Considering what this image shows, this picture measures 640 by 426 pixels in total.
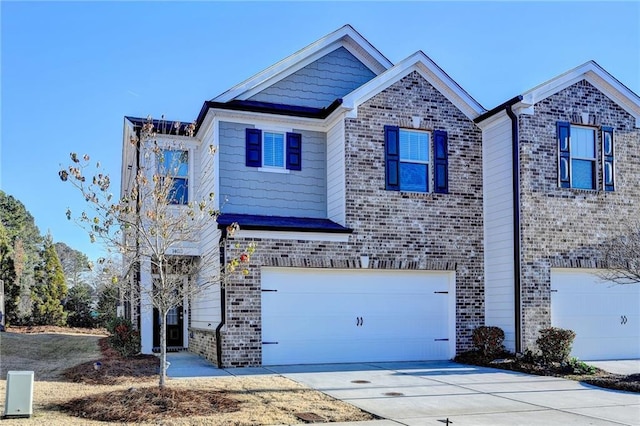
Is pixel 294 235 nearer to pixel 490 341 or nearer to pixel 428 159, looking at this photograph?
pixel 428 159

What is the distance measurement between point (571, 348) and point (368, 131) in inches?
266

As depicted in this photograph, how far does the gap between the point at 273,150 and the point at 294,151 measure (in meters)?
0.53

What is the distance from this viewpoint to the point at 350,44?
57.5ft

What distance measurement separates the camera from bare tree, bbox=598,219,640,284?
1303cm

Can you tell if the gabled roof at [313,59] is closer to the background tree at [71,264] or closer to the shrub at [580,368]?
the shrub at [580,368]

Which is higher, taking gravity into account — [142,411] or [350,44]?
Result: [350,44]

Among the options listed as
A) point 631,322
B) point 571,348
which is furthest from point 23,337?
point 631,322

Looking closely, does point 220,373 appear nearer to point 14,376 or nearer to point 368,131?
point 14,376

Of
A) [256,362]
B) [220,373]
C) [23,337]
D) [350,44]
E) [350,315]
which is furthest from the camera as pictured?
[23,337]

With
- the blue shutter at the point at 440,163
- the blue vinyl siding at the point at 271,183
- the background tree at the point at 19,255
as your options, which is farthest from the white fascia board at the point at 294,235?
the background tree at the point at 19,255

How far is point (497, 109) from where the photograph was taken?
50.1 ft

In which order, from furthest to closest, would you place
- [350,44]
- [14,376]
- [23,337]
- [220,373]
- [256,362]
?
[23,337] < [350,44] < [256,362] < [220,373] < [14,376]

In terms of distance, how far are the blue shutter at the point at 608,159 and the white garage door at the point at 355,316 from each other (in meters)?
4.53

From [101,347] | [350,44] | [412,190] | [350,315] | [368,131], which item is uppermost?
[350,44]
